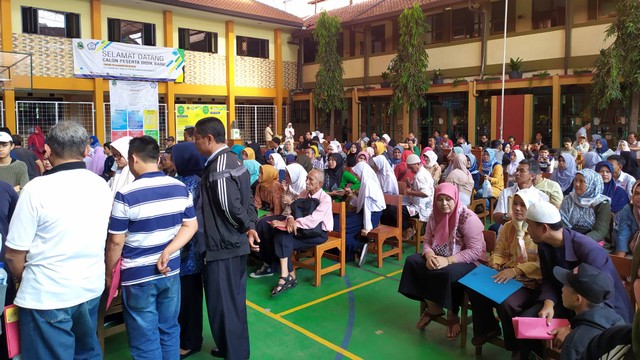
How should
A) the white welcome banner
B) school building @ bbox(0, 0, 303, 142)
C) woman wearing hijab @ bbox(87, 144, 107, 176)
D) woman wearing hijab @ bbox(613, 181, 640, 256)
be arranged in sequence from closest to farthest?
woman wearing hijab @ bbox(613, 181, 640, 256) → woman wearing hijab @ bbox(87, 144, 107, 176) → school building @ bbox(0, 0, 303, 142) → the white welcome banner

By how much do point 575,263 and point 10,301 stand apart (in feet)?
11.3

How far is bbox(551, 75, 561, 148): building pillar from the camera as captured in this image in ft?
45.5

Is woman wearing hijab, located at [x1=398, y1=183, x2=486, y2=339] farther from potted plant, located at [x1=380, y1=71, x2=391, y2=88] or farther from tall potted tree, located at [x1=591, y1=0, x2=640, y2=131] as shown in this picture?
potted plant, located at [x1=380, y1=71, x2=391, y2=88]

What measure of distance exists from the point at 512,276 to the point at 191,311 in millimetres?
2416

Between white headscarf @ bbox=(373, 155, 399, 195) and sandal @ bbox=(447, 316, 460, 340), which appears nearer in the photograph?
sandal @ bbox=(447, 316, 460, 340)

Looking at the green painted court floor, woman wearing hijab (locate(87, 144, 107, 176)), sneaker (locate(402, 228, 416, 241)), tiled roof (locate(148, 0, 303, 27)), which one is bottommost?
the green painted court floor

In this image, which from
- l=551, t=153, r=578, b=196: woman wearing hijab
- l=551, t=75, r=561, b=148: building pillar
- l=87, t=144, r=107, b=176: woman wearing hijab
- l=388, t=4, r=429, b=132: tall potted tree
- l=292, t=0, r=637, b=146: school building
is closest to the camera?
l=551, t=153, r=578, b=196: woman wearing hijab

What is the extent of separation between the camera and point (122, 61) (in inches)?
630

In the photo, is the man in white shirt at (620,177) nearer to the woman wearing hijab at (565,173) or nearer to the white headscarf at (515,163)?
the woman wearing hijab at (565,173)

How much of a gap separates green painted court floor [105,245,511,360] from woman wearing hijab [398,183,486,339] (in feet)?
0.84

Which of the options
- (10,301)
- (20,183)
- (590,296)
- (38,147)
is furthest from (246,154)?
(590,296)

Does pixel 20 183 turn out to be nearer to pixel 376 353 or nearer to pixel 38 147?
pixel 376 353

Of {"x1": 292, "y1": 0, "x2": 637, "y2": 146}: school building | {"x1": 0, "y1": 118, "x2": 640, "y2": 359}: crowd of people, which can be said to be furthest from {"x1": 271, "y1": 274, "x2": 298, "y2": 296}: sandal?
{"x1": 292, "y1": 0, "x2": 637, "y2": 146}: school building

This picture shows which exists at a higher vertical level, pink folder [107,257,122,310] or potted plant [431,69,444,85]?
potted plant [431,69,444,85]
